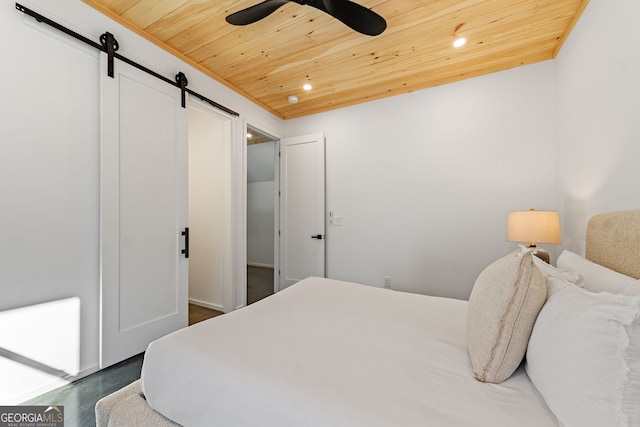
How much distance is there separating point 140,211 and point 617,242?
3117 millimetres

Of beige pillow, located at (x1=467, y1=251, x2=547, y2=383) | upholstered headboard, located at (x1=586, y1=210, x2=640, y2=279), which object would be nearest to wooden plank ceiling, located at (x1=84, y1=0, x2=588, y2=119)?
upholstered headboard, located at (x1=586, y1=210, x2=640, y2=279)

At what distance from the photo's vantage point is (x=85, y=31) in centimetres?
179

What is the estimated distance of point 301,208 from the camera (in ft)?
12.1

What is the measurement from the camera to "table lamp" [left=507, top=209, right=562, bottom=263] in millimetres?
1895

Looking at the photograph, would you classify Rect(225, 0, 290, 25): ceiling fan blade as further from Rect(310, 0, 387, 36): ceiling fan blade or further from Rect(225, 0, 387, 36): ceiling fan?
Rect(310, 0, 387, 36): ceiling fan blade

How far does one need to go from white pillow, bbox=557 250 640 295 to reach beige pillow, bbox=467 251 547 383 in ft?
0.88

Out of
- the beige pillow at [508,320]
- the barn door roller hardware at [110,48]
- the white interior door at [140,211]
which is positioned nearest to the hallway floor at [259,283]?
the white interior door at [140,211]

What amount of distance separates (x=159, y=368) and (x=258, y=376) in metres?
0.49

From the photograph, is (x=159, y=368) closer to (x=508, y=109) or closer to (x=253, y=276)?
(x=508, y=109)

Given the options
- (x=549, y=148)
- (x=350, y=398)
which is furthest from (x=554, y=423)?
(x=549, y=148)

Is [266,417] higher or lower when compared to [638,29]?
lower

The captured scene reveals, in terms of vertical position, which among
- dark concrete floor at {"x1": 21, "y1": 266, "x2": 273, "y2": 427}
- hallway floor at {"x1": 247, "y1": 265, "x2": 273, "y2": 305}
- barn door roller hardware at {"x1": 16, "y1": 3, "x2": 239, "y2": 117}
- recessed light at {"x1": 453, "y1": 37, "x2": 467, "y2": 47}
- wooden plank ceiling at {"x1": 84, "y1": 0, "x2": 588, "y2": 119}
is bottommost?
hallway floor at {"x1": 247, "y1": 265, "x2": 273, "y2": 305}

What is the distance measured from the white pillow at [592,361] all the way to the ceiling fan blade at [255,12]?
2026 mm

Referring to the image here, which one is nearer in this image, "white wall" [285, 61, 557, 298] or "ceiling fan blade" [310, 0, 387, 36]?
"ceiling fan blade" [310, 0, 387, 36]
